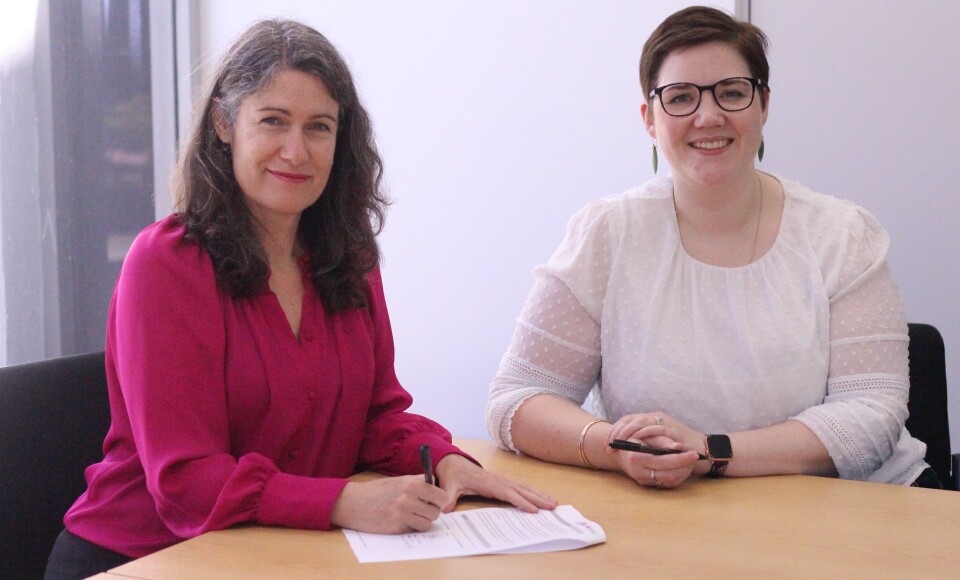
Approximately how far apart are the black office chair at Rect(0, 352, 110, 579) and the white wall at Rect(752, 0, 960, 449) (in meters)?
1.87

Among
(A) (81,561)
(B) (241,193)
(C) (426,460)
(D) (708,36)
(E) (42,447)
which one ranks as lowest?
(A) (81,561)

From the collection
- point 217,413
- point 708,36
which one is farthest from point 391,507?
point 708,36

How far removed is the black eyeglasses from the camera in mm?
1909

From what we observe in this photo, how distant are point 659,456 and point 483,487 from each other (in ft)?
0.98

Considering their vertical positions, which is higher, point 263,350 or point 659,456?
point 263,350

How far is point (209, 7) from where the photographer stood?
333cm

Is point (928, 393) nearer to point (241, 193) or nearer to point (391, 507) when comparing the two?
point (391, 507)

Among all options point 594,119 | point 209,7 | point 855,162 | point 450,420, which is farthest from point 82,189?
point 855,162

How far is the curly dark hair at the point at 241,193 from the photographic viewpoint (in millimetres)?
1566

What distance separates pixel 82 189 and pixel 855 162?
2.24 metres

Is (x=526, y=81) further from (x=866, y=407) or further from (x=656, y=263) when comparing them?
(x=866, y=407)

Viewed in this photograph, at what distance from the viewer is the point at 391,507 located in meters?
1.34

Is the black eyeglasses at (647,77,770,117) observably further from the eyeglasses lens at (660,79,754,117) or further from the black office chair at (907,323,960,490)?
the black office chair at (907,323,960,490)

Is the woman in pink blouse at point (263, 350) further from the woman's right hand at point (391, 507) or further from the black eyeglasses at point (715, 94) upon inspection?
the black eyeglasses at point (715, 94)
